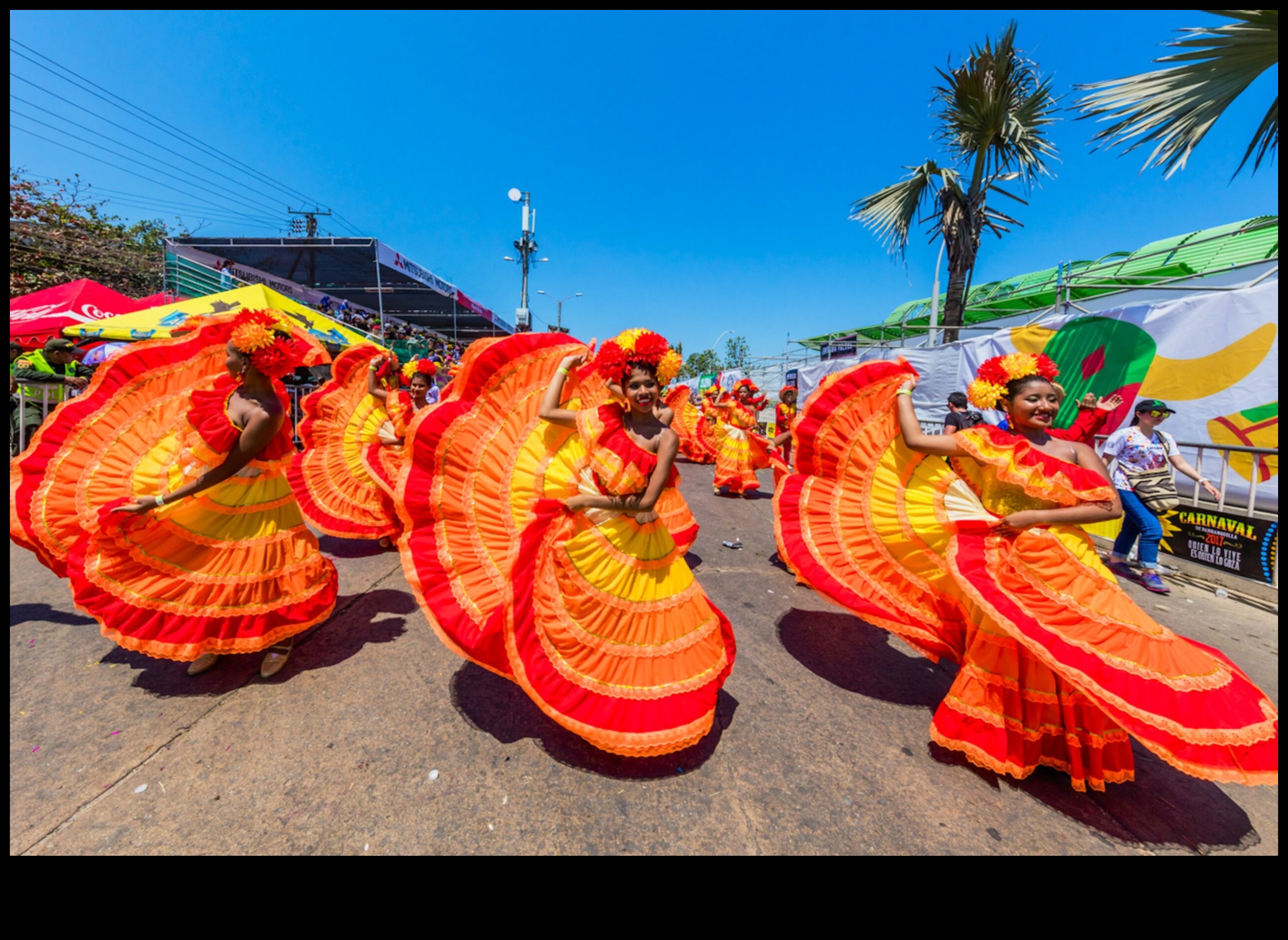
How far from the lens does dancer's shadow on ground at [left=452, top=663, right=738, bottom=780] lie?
7.58ft

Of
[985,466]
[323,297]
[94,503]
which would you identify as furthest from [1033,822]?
[323,297]

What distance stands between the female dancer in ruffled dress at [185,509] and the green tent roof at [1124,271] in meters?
9.04

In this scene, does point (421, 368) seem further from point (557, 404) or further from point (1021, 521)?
point (1021, 521)

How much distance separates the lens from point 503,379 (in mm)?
3006

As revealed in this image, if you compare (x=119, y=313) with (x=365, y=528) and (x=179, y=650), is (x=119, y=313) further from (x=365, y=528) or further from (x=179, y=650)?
(x=179, y=650)

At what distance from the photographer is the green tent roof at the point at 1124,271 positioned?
390 inches

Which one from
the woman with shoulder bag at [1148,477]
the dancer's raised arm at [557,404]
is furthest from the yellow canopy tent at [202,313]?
the woman with shoulder bag at [1148,477]

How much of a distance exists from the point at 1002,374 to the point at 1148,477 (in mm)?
4351

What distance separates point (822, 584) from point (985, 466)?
1.07m

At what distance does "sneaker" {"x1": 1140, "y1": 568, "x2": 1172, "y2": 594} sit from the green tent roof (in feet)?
11.4

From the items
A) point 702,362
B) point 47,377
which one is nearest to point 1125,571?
point 47,377

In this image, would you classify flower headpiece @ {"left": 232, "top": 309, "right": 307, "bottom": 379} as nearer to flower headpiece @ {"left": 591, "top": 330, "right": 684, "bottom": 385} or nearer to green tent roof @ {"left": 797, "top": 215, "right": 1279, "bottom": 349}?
flower headpiece @ {"left": 591, "top": 330, "right": 684, "bottom": 385}

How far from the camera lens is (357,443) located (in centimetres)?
562

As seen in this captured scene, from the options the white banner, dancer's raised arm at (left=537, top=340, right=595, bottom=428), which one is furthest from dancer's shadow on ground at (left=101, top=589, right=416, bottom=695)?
the white banner
